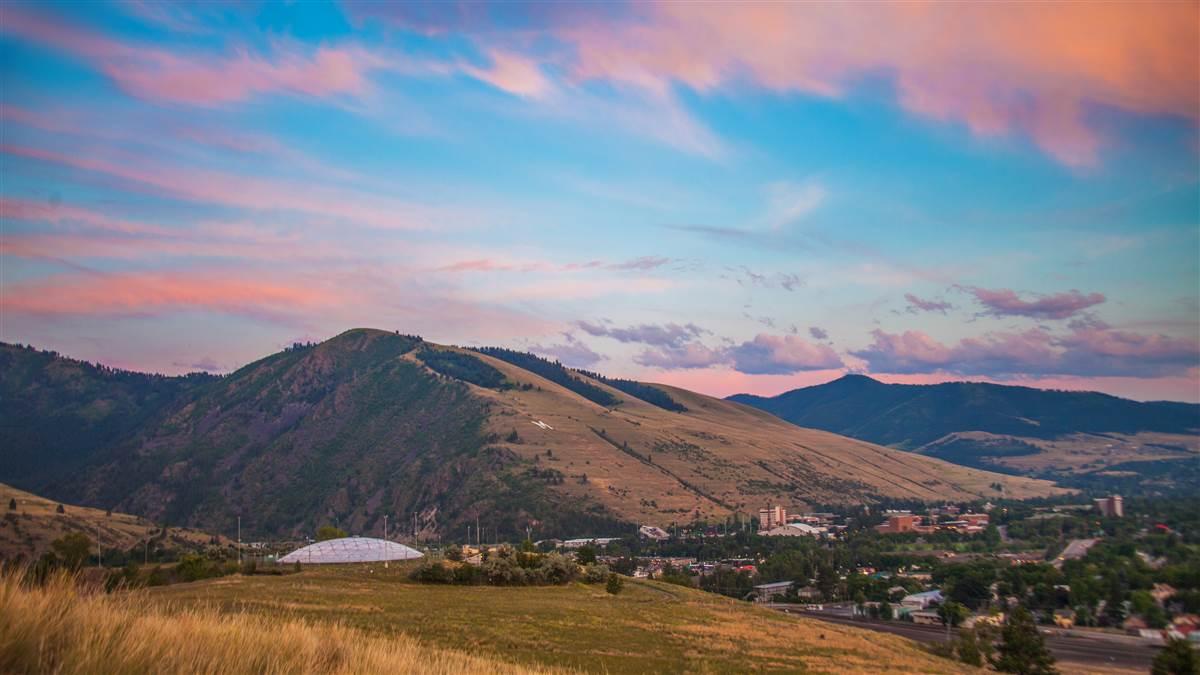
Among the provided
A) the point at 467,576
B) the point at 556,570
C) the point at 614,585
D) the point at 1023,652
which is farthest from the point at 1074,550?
the point at 467,576

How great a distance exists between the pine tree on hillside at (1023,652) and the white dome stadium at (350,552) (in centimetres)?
6037

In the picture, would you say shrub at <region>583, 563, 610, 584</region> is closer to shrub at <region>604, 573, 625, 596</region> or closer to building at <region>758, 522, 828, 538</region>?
shrub at <region>604, 573, 625, 596</region>

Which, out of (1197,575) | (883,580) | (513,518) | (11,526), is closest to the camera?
(1197,575)

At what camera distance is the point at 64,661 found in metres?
5.71

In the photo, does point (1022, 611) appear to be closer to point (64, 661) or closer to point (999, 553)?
point (64, 661)

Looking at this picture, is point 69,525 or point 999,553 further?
point 999,553

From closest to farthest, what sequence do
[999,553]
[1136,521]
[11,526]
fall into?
[11,526] < [999,553] < [1136,521]

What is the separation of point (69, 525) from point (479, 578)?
91.3m

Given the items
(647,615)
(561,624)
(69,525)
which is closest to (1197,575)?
(647,615)

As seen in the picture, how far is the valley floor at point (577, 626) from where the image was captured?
109 feet

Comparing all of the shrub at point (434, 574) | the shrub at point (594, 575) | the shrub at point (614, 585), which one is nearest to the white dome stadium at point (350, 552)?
the shrub at point (434, 574)

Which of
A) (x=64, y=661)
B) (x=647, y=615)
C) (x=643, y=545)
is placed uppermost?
(x=64, y=661)

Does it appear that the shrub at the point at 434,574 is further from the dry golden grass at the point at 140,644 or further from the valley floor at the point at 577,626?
the dry golden grass at the point at 140,644

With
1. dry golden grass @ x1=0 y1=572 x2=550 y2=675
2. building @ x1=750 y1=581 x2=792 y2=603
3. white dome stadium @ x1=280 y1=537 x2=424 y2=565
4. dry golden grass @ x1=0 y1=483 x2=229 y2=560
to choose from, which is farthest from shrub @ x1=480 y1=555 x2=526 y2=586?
dry golden grass @ x1=0 y1=483 x2=229 y2=560
